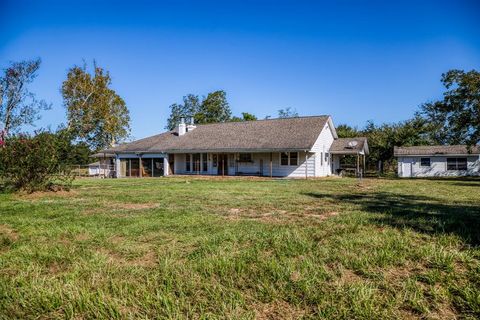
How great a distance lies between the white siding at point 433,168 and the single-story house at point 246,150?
4.97 meters

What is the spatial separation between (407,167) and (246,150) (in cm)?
1691

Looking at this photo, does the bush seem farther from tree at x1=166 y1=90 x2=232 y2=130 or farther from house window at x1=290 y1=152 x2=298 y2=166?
tree at x1=166 y1=90 x2=232 y2=130

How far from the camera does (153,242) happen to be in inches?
183

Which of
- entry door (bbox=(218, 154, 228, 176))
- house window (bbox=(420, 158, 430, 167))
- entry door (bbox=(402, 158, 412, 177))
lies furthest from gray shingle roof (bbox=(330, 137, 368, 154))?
entry door (bbox=(218, 154, 228, 176))

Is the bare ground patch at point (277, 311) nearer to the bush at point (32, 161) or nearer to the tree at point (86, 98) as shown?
the bush at point (32, 161)

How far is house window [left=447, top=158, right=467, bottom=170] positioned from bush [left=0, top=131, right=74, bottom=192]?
31.7m

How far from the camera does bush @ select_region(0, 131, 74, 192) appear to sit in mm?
11148

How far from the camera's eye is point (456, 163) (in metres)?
30.1

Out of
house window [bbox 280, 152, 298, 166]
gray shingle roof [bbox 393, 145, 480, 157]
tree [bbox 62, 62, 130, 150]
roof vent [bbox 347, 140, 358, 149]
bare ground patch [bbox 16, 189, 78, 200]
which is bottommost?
bare ground patch [bbox 16, 189, 78, 200]

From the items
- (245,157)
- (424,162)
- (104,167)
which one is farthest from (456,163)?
(104,167)

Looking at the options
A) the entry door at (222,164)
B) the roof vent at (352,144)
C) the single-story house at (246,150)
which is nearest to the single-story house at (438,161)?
the single-story house at (246,150)

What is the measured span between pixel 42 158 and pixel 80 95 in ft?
93.6

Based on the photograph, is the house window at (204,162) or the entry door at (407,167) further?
the entry door at (407,167)

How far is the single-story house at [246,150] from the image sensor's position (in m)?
25.2
